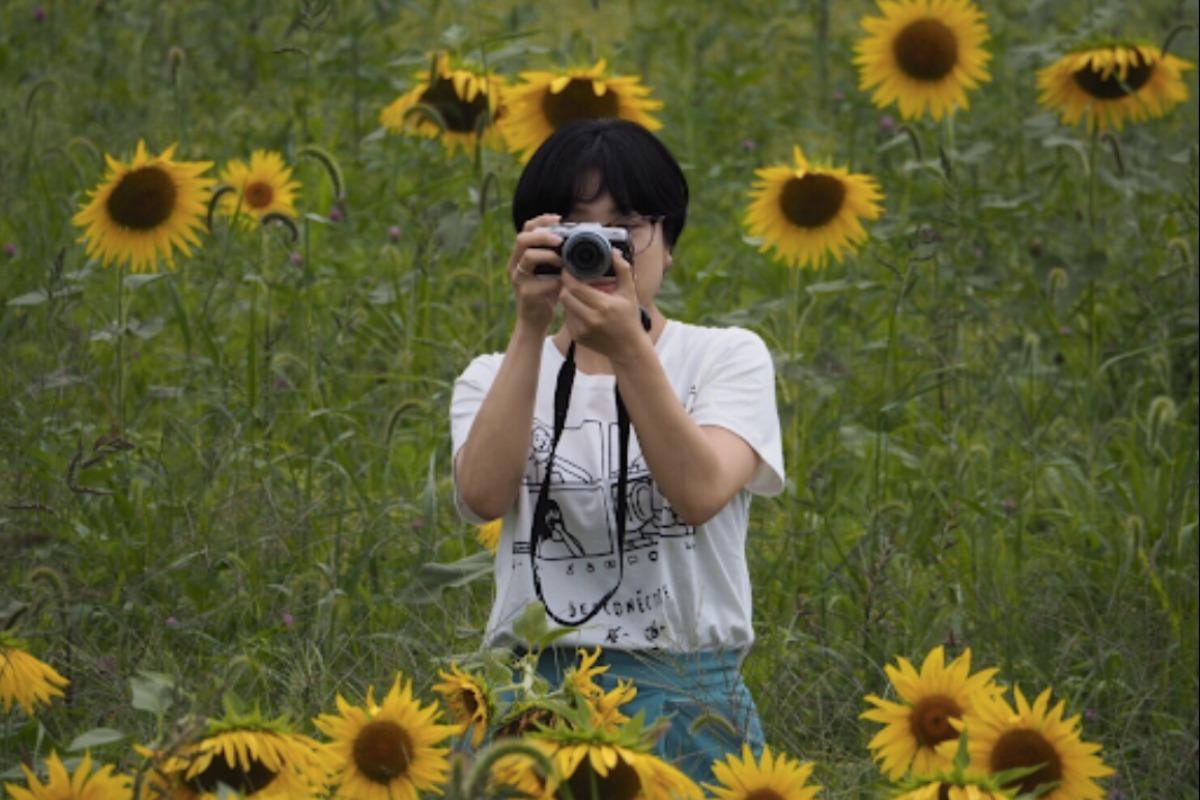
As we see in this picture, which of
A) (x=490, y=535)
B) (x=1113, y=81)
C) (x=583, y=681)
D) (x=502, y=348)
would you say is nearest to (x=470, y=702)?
(x=583, y=681)

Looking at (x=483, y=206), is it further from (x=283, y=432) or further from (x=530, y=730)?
(x=530, y=730)

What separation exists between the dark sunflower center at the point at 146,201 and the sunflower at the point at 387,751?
1.84 metres

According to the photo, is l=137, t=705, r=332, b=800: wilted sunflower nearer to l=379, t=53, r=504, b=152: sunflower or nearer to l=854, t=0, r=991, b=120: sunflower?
l=379, t=53, r=504, b=152: sunflower

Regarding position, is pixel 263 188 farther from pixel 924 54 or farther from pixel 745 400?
pixel 745 400

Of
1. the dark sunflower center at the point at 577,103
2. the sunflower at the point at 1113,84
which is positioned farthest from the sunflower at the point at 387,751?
the sunflower at the point at 1113,84

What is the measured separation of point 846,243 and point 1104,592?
0.71 m

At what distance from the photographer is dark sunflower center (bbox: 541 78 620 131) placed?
3832mm

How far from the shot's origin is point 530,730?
1.92 meters

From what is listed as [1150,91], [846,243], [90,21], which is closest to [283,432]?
[846,243]

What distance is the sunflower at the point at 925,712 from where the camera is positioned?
6.86 feet

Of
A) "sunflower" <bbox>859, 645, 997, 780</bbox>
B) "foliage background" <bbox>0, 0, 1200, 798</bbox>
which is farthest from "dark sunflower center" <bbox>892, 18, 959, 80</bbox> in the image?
"sunflower" <bbox>859, 645, 997, 780</bbox>

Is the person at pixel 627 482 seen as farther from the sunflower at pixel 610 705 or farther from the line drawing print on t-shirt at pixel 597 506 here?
the sunflower at pixel 610 705

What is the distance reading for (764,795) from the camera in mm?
1872

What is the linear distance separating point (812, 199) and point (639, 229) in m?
1.22
